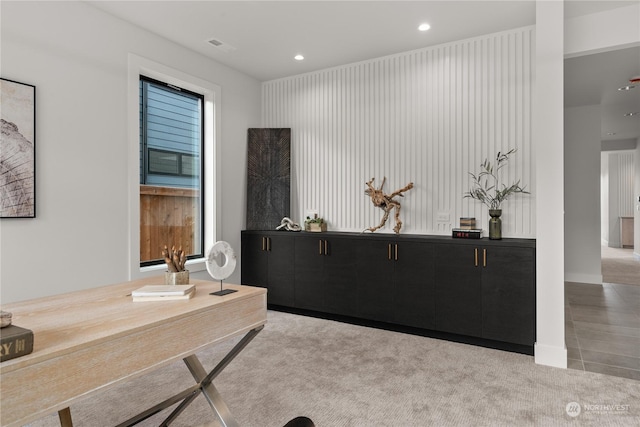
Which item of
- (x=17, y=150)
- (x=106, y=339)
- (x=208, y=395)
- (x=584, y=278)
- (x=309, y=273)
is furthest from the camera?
(x=584, y=278)

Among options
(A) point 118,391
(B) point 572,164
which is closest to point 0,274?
(A) point 118,391

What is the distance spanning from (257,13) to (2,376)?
3.16 meters

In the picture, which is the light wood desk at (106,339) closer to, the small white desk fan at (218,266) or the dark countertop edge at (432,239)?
the small white desk fan at (218,266)

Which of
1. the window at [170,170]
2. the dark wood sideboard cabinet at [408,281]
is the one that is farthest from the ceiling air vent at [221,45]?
the dark wood sideboard cabinet at [408,281]

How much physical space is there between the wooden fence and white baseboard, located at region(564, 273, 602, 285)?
5.89 meters

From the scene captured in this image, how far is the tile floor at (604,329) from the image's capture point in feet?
9.44

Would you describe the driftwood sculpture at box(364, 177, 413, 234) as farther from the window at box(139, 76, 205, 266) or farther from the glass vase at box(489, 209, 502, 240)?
the window at box(139, 76, 205, 266)

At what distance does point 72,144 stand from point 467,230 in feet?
11.3

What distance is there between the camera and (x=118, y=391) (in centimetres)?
245

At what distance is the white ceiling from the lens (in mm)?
3102

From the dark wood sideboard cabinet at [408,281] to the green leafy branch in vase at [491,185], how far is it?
466mm

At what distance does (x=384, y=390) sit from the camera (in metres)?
2.45

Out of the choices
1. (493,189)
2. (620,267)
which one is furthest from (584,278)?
(493,189)

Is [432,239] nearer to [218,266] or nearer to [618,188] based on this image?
[218,266]
